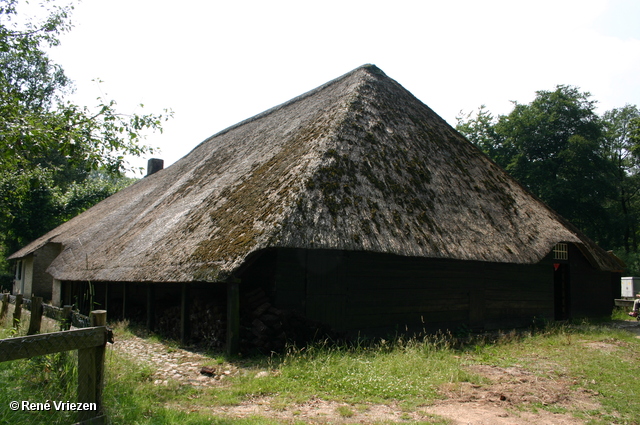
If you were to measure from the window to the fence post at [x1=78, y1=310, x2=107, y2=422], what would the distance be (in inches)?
511

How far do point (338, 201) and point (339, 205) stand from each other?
93 millimetres

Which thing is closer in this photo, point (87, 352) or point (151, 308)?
point (87, 352)

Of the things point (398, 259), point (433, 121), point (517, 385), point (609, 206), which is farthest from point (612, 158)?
point (517, 385)

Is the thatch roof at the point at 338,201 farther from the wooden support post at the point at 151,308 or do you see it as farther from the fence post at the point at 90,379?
the fence post at the point at 90,379

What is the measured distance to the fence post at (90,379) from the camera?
3.60 m

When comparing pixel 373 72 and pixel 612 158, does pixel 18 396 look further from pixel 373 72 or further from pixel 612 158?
pixel 612 158

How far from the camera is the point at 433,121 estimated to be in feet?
43.6

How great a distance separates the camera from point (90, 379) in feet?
12.0

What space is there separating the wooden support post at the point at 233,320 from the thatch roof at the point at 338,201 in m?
0.51

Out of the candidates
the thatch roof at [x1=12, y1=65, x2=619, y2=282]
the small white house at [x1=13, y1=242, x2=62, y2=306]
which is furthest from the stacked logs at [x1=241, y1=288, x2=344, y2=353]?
the small white house at [x1=13, y1=242, x2=62, y2=306]

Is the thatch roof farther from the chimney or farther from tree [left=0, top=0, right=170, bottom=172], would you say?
the chimney

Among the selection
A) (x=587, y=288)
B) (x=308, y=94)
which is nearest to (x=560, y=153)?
(x=587, y=288)

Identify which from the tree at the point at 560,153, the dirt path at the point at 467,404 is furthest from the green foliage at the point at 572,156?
the dirt path at the point at 467,404

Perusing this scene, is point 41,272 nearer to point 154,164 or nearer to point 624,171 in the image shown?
point 154,164
